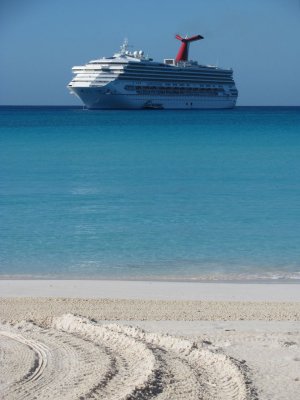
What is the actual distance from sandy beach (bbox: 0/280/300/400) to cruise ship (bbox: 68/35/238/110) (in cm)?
6820

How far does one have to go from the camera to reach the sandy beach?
4.93m

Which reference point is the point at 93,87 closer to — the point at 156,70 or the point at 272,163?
the point at 156,70

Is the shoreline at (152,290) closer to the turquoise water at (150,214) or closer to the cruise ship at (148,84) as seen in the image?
→ the turquoise water at (150,214)

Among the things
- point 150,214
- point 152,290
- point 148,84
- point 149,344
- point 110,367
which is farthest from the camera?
point 148,84

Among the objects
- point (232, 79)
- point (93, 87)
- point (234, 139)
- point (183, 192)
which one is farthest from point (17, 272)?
point (232, 79)

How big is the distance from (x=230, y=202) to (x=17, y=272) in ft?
26.0

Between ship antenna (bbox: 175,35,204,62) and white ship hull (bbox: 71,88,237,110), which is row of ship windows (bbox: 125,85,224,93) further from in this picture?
ship antenna (bbox: 175,35,204,62)

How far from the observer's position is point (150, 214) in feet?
50.2

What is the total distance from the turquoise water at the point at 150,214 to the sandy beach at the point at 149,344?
1.88 metres

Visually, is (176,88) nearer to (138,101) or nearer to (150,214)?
(138,101)

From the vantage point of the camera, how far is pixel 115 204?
16.8 m

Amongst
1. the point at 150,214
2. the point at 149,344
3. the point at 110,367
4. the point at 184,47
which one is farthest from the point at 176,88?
the point at 110,367

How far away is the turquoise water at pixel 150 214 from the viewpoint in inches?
408

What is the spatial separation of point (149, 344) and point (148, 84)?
73918 mm
